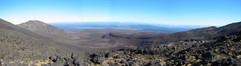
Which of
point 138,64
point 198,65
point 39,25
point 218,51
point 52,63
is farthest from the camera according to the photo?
point 39,25

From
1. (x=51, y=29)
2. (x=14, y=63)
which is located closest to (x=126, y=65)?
(x=14, y=63)

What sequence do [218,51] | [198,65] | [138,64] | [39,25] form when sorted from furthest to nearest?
1. [39,25]
2. [138,64]
3. [218,51]
4. [198,65]

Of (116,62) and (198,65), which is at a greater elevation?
(198,65)

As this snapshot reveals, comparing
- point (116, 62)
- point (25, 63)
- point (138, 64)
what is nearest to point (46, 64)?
point (25, 63)

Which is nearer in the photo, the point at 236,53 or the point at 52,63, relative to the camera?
the point at 236,53

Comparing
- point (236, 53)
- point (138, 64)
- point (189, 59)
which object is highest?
point (236, 53)

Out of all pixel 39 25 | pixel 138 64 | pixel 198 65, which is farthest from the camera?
pixel 39 25

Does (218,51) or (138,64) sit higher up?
(218,51)

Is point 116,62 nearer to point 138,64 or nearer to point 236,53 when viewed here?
point 138,64

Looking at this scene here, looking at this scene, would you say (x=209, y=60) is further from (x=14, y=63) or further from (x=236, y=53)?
(x=14, y=63)
